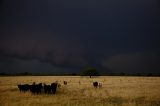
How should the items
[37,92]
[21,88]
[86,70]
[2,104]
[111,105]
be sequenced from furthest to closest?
[86,70], [21,88], [37,92], [2,104], [111,105]

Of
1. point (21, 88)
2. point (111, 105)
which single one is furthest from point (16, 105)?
point (21, 88)

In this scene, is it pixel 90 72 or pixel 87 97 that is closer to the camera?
pixel 87 97

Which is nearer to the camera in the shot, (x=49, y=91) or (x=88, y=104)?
(x=88, y=104)

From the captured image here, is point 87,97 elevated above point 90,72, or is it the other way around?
point 90,72

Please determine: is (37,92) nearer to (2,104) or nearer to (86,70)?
(2,104)

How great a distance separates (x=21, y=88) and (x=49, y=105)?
1304cm

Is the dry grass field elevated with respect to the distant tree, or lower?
lower

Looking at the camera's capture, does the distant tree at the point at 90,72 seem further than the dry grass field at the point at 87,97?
Yes

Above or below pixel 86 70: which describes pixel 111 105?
below

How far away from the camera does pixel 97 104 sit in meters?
18.8

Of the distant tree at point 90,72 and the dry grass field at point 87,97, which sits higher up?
the distant tree at point 90,72

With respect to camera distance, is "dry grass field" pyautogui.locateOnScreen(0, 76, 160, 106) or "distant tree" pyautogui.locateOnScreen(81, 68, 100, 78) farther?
"distant tree" pyautogui.locateOnScreen(81, 68, 100, 78)

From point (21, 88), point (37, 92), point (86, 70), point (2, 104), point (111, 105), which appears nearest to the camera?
point (111, 105)

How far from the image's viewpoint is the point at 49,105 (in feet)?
61.5
